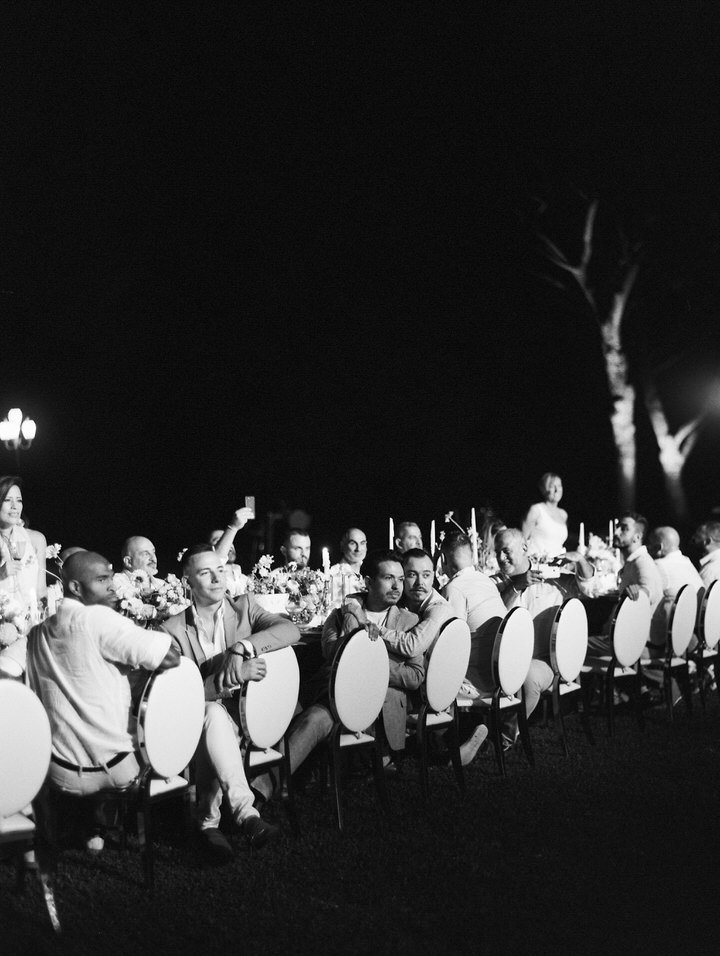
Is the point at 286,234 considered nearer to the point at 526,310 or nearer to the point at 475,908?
the point at 526,310

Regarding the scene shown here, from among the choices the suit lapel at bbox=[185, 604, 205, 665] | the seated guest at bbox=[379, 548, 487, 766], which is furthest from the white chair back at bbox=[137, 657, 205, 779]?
the seated guest at bbox=[379, 548, 487, 766]

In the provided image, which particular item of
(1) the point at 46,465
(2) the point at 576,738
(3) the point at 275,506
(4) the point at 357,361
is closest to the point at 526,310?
(4) the point at 357,361

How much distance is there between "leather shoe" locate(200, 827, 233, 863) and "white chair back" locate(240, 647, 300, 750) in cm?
39

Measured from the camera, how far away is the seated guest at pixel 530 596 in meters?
5.79

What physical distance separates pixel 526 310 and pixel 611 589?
14.7 meters

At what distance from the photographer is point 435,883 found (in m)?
3.83

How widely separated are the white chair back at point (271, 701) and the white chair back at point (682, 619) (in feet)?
10.5

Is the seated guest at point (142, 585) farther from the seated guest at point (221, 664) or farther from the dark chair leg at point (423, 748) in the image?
the dark chair leg at point (423, 748)

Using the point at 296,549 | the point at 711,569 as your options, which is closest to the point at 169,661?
the point at 296,549

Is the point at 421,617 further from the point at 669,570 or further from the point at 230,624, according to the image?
the point at 669,570

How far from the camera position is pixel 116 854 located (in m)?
4.19

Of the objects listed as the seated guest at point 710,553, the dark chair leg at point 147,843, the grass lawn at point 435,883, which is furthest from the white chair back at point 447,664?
the seated guest at point 710,553

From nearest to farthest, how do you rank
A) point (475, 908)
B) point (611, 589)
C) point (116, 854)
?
point (475, 908) → point (116, 854) → point (611, 589)

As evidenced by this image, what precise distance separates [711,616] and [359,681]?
3.70 metres
